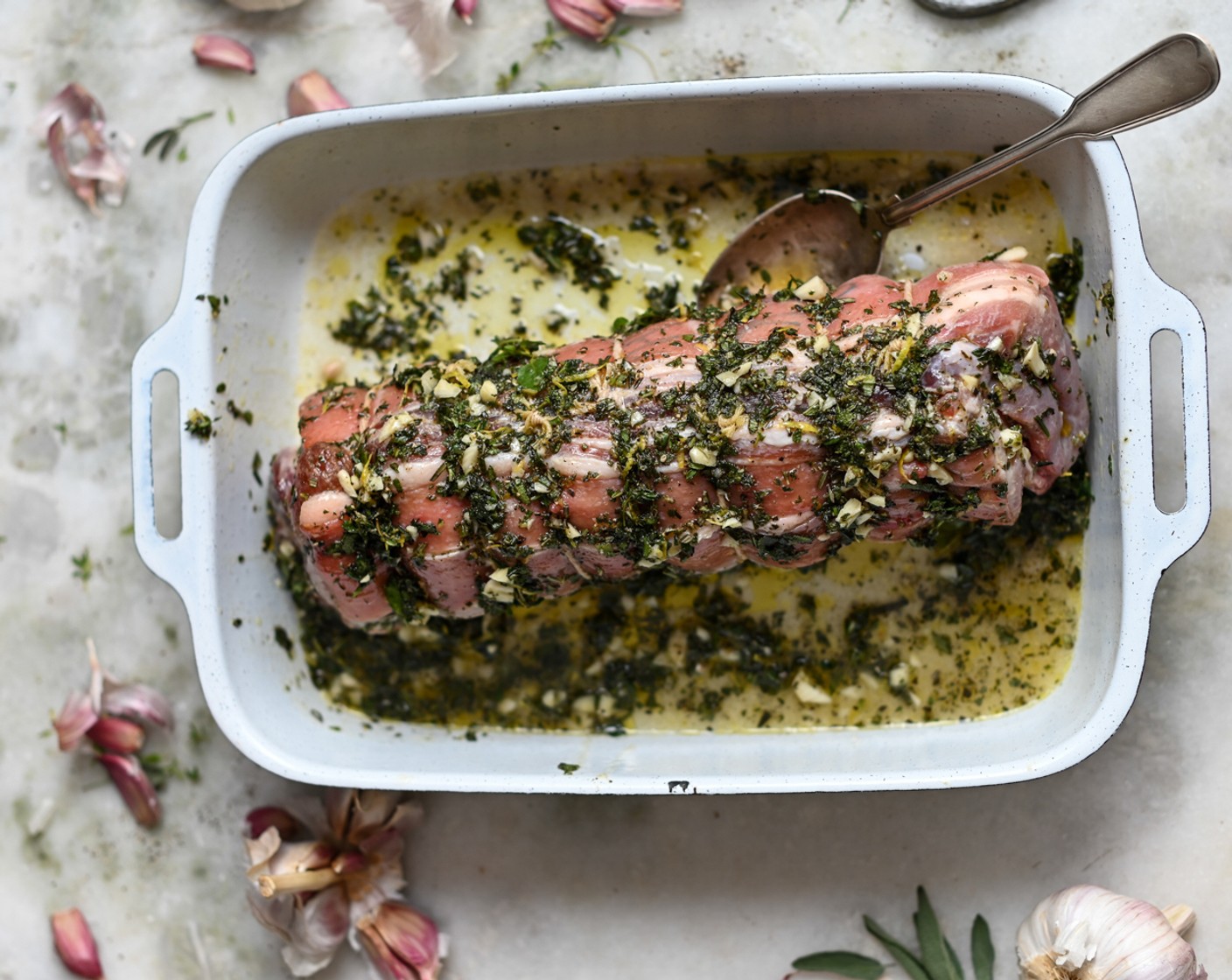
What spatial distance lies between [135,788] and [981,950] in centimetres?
258

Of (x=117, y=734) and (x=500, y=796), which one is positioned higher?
(x=500, y=796)

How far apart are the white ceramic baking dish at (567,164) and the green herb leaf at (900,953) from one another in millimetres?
546

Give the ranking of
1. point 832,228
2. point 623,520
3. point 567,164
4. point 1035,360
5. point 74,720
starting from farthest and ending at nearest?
point 74,720 → point 567,164 → point 832,228 → point 623,520 → point 1035,360

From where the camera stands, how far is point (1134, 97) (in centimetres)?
271

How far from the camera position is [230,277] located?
3283mm

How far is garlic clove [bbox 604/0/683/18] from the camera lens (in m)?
3.50

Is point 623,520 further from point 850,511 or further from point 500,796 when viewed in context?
point 500,796

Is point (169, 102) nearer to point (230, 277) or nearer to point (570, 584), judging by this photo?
point (230, 277)

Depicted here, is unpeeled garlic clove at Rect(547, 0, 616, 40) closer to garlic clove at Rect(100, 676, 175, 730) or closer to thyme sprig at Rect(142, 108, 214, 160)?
thyme sprig at Rect(142, 108, 214, 160)

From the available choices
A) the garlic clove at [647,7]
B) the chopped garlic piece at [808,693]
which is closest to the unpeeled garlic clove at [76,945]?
the chopped garlic piece at [808,693]

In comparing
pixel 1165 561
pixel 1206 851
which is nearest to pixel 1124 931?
pixel 1206 851

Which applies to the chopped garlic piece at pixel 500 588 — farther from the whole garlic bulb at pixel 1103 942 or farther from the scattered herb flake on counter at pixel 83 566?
the whole garlic bulb at pixel 1103 942

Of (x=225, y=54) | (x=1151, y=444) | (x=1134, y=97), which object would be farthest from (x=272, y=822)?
(x=1134, y=97)

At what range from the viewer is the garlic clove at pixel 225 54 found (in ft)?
11.9
